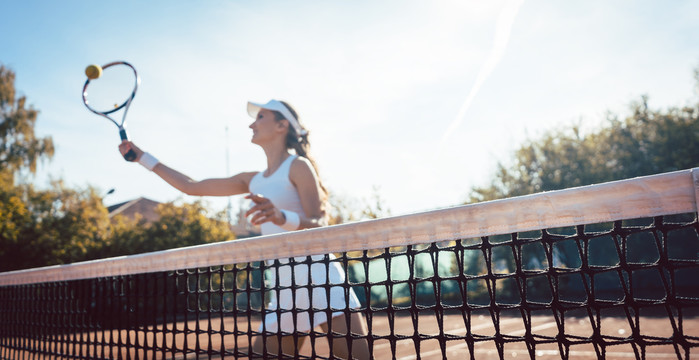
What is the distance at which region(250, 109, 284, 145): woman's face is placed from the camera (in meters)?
3.18

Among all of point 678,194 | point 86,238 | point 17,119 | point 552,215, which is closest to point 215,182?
point 552,215

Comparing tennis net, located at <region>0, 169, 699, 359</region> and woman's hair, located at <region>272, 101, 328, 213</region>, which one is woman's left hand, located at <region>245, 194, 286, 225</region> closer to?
tennis net, located at <region>0, 169, 699, 359</region>

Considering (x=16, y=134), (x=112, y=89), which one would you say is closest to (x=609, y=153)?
(x=112, y=89)

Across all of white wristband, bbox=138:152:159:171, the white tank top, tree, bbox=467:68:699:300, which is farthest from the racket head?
tree, bbox=467:68:699:300

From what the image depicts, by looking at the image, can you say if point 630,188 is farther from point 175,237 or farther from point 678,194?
point 175,237

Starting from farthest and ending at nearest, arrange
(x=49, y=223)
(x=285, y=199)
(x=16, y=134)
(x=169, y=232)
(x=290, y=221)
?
(x=16, y=134) < (x=169, y=232) < (x=49, y=223) < (x=285, y=199) < (x=290, y=221)

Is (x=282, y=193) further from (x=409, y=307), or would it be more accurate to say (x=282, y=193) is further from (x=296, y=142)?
(x=409, y=307)

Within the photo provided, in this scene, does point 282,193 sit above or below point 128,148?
below

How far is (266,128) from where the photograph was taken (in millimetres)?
3188

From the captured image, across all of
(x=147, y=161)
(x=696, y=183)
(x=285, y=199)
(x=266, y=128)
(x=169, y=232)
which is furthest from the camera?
(x=169, y=232)

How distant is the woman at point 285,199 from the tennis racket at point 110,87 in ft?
2.65

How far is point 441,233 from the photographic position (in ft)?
5.40

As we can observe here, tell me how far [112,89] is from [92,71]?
201 mm

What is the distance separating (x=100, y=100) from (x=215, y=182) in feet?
4.92
